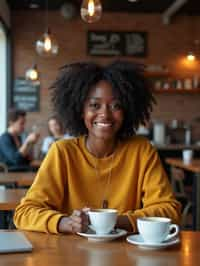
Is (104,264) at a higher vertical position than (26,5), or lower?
lower

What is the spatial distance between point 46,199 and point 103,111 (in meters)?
0.35

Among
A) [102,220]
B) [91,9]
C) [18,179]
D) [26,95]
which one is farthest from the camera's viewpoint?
[26,95]

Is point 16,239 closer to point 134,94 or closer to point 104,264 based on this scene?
point 104,264

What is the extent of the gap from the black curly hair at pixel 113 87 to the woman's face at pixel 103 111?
0.06 ft

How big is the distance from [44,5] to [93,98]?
739 centimetres

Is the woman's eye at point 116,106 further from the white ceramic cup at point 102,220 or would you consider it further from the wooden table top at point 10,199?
the wooden table top at point 10,199

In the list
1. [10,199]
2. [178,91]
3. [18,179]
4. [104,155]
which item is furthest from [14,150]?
[178,91]

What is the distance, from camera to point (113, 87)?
74.2 inches

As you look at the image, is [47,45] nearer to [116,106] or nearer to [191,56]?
[191,56]

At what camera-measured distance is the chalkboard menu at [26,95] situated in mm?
9336

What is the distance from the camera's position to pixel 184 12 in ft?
30.8

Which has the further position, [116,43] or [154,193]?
[116,43]

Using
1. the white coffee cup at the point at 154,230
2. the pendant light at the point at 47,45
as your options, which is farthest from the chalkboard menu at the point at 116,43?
the white coffee cup at the point at 154,230

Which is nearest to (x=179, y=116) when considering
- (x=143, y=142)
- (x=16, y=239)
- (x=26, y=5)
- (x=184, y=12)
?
(x=184, y=12)
